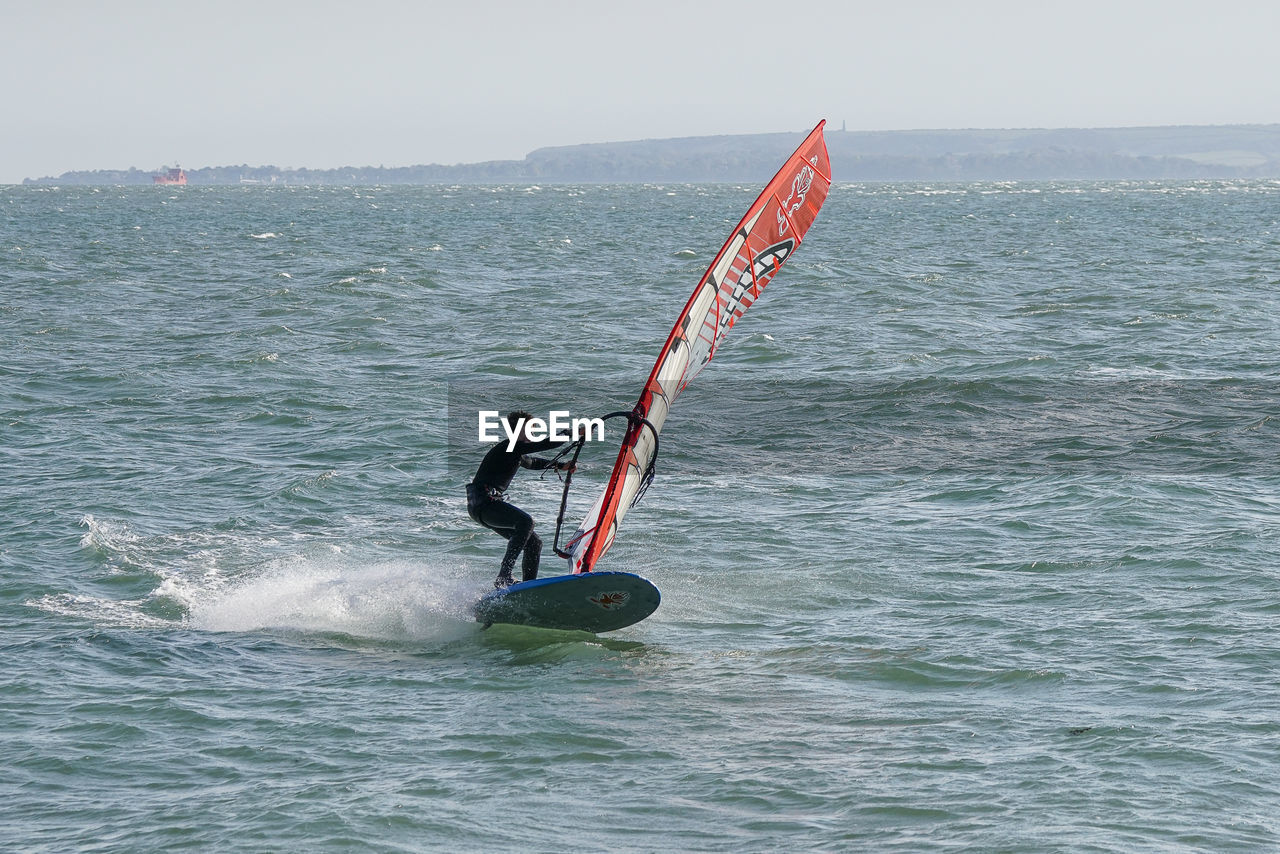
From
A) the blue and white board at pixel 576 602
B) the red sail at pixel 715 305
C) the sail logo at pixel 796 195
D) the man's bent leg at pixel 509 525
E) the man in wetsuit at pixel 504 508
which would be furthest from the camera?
the sail logo at pixel 796 195

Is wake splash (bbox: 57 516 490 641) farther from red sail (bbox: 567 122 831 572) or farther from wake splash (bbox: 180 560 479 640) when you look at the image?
red sail (bbox: 567 122 831 572)

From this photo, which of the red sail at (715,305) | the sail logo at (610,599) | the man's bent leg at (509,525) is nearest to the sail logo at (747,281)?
the red sail at (715,305)

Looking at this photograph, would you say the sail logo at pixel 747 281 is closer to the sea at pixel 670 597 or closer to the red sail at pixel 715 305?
the red sail at pixel 715 305

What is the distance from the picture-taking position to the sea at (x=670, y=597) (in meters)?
8.49

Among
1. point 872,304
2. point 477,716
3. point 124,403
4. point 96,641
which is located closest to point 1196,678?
point 477,716

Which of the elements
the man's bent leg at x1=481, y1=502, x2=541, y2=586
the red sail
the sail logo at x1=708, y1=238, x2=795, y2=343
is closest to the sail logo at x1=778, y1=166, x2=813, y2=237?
the red sail

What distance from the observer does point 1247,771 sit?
8.77 metres

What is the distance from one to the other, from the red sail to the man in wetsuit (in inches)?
16.3

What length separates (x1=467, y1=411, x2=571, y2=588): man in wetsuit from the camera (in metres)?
11.5

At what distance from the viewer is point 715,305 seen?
11.8m

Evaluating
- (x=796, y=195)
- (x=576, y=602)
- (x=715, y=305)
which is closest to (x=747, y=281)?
(x=715, y=305)

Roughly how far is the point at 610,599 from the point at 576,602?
29cm

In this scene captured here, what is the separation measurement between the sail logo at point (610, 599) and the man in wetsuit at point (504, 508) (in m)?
0.64

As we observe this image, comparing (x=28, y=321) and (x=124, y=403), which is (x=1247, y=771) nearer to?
(x=124, y=403)
